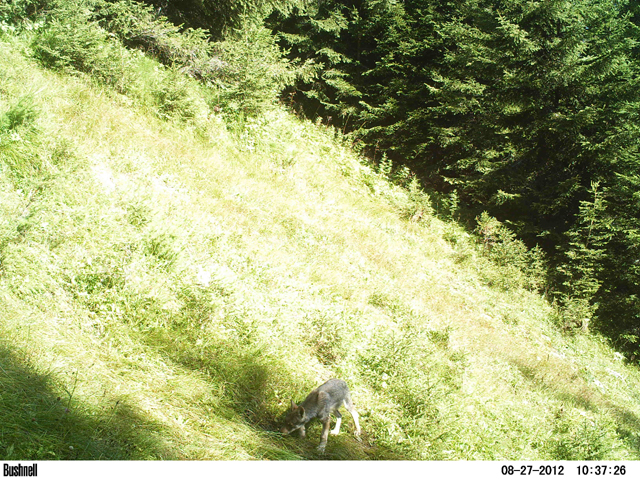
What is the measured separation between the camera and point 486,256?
11781mm

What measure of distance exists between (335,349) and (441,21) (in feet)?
43.8

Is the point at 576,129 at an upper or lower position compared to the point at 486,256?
upper

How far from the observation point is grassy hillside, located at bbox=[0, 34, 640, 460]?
131 inches

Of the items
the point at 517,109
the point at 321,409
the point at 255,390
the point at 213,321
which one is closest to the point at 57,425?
the point at 255,390

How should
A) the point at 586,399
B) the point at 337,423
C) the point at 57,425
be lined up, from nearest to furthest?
1. the point at 57,425
2. the point at 337,423
3. the point at 586,399

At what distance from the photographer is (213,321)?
4457mm

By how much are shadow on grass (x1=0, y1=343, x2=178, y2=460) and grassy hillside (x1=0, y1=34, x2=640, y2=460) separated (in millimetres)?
12

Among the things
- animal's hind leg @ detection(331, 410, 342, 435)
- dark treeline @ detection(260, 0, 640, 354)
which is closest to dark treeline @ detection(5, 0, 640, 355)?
dark treeline @ detection(260, 0, 640, 354)

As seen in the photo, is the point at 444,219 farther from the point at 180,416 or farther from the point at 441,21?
the point at 180,416

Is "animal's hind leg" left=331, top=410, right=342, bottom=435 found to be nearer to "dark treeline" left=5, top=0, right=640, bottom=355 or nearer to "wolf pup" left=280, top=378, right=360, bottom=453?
"wolf pup" left=280, top=378, right=360, bottom=453

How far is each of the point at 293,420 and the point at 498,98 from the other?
503 inches

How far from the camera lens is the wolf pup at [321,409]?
3.66 meters

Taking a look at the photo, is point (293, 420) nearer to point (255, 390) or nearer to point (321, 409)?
point (321, 409)
